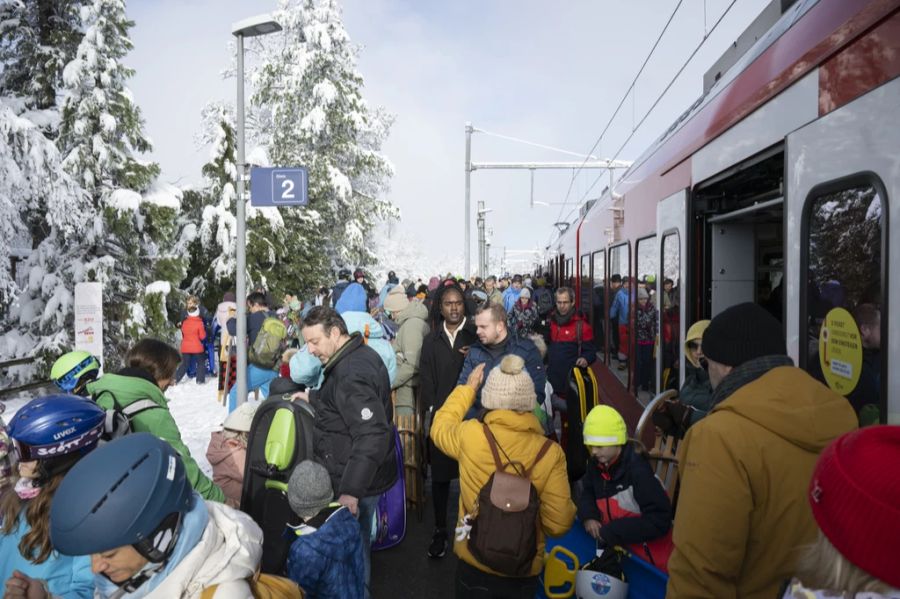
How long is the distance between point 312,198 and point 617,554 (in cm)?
2071

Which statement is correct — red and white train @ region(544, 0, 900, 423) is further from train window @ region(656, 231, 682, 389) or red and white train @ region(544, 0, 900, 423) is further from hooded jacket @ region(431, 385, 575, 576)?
hooded jacket @ region(431, 385, 575, 576)

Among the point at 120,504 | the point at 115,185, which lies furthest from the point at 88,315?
the point at 120,504

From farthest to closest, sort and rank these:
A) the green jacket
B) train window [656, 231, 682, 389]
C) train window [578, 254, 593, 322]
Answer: train window [578, 254, 593, 322] < train window [656, 231, 682, 389] < the green jacket

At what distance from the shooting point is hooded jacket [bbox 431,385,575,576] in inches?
104

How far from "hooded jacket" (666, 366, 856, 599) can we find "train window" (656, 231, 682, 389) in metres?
2.98

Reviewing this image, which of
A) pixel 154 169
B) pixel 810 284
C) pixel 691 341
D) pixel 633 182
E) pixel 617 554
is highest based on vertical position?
pixel 154 169

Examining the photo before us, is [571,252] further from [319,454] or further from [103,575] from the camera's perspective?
[103,575]

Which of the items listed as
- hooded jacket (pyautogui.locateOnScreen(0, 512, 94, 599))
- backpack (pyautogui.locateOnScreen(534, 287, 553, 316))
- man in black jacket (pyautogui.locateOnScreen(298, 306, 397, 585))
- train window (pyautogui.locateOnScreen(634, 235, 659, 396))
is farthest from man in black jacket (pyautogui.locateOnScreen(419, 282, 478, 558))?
backpack (pyautogui.locateOnScreen(534, 287, 553, 316))

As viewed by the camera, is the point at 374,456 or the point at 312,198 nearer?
the point at 374,456

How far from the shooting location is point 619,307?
7855 millimetres

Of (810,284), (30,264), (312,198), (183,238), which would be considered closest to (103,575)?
(810,284)

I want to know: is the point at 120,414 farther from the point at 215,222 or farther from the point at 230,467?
the point at 215,222

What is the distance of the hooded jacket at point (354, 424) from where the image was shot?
308 centimetres

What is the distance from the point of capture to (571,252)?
45.6ft
